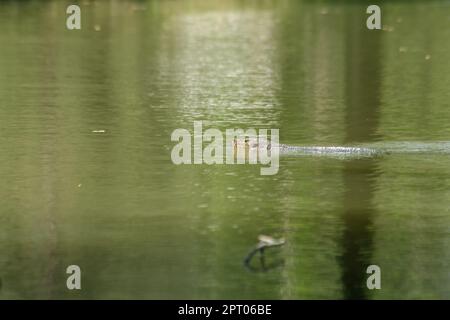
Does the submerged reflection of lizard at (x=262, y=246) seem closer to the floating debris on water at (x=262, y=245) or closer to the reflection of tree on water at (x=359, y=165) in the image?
the floating debris on water at (x=262, y=245)

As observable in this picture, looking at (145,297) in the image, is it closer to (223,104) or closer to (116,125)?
(116,125)

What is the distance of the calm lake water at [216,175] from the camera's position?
15.3 m

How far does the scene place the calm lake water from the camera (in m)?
15.3

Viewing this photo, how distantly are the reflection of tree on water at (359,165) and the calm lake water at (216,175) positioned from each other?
1.7 inches

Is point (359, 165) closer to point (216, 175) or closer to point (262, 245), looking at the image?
point (216, 175)

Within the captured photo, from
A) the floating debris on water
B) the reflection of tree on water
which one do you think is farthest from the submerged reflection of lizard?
the reflection of tree on water

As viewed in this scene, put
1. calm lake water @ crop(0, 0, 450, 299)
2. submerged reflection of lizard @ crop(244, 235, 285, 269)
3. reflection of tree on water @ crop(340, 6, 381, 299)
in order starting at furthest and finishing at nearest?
1. submerged reflection of lizard @ crop(244, 235, 285, 269)
2. reflection of tree on water @ crop(340, 6, 381, 299)
3. calm lake water @ crop(0, 0, 450, 299)

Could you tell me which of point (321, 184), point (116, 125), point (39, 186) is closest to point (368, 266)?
point (321, 184)

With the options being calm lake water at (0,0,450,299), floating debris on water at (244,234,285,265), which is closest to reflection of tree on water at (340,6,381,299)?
calm lake water at (0,0,450,299)

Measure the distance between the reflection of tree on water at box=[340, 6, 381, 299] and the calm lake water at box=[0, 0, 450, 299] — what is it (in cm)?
4

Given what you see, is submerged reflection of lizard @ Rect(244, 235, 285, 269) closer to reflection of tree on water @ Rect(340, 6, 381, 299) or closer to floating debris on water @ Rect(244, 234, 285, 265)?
floating debris on water @ Rect(244, 234, 285, 265)

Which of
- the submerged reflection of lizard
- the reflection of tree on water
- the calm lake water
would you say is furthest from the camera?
the submerged reflection of lizard

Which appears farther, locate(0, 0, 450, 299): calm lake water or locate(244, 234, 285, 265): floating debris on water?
locate(244, 234, 285, 265): floating debris on water
